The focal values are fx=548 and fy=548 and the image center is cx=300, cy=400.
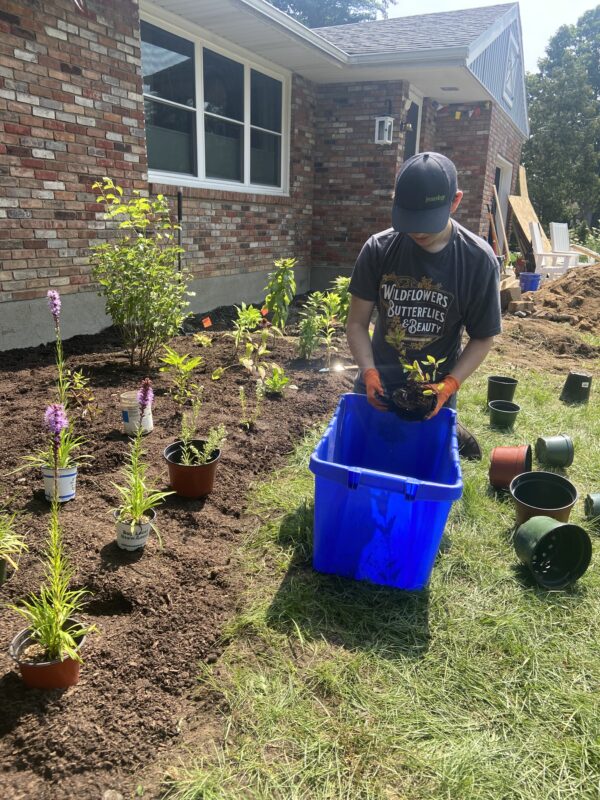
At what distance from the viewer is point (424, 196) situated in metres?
2.40

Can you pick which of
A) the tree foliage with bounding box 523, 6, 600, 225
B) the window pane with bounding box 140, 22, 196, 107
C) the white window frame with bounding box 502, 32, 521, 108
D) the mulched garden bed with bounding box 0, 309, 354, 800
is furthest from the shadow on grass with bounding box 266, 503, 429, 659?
the tree foliage with bounding box 523, 6, 600, 225

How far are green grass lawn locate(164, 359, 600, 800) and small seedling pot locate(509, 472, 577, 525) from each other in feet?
1.00

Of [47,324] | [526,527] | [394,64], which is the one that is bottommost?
[526,527]

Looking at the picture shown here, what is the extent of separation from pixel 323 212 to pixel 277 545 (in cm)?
839

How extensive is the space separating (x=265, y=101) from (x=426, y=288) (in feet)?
22.9

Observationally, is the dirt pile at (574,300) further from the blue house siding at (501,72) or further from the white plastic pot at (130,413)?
the white plastic pot at (130,413)

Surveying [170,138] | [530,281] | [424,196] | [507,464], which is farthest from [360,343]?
[530,281]

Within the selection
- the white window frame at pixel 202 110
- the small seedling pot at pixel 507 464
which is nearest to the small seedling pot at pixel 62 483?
the small seedling pot at pixel 507 464

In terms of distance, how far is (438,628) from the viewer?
2.18 metres

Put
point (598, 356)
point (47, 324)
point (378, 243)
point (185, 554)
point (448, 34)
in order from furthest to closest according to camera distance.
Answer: point (448, 34)
point (598, 356)
point (47, 324)
point (378, 243)
point (185, 554)

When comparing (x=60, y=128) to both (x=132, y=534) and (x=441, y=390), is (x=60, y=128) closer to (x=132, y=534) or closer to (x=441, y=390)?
(x=132, y=534)

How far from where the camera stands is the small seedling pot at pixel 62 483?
264 centimetres

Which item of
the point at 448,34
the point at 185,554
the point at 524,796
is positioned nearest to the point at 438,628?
the point at 524,796

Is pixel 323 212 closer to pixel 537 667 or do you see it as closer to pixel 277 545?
pixel 277 545
